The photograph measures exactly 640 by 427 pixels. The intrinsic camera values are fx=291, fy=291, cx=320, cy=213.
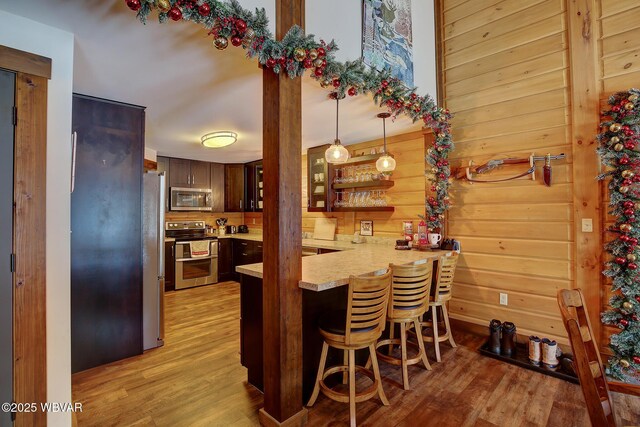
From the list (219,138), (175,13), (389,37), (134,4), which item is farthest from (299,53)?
(219,138)

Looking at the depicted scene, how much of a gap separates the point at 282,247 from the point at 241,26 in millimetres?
1250

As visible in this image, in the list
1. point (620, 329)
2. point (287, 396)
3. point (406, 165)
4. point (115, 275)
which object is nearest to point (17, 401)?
point (115, 275)

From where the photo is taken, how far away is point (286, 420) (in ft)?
5.85

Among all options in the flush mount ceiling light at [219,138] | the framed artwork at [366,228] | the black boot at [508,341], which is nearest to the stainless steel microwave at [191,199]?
the flush mount ceiling light at [219,138]

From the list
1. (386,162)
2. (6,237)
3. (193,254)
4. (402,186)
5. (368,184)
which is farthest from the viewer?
(193,254)

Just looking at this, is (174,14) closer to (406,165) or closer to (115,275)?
(115,275)

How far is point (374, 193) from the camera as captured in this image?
4180 mm

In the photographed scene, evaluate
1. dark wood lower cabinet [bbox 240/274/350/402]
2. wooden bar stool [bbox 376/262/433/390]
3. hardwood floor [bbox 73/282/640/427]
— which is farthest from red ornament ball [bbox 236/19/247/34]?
hardwood floor [bbox 73/282/640/427]

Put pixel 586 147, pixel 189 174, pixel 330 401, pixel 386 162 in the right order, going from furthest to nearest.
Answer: pixel 189 174 < pixel 386 162 < pixel 586 147 < pixel 330 401

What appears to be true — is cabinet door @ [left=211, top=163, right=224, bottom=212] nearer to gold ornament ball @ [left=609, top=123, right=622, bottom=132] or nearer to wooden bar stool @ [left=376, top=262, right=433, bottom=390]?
wooden bar stool @ [left=376, top=262, right=433, bottom=390]

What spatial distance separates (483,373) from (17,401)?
3163mm

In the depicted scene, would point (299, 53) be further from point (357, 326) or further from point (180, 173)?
point (180, 173)

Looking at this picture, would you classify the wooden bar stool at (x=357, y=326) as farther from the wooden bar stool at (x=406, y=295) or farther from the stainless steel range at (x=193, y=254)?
the stainless steel range at (x=193, y=254)

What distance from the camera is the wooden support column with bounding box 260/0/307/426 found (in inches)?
70.8
